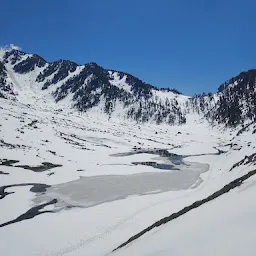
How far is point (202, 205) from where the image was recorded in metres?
18.5

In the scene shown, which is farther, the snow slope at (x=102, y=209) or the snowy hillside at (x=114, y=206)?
the snow slope at (x=102, y=209)

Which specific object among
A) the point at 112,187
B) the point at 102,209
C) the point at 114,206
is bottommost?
the point at 102,209

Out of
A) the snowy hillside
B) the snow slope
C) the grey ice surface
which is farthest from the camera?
the grey ice surface

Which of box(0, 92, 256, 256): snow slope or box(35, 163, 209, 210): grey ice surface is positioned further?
box(35, 163, 209, 210): grey ice surface

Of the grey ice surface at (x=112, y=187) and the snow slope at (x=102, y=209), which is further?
the grey ice surface at (x=112, y=187)

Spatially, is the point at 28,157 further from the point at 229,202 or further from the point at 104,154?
the point at 229,202

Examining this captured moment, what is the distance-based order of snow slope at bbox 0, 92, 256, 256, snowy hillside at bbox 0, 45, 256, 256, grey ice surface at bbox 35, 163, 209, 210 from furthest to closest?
grey ice surface at bbox 35, 163, 209, 210 → snow slope at bbox 0, 92, 256, 256 → snowy hillside at bbox 0, 45, 256, 256

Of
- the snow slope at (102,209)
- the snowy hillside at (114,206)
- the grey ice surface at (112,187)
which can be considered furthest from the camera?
the grey ice surface at (112,187)

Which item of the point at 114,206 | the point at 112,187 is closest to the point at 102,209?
the point at 114,206

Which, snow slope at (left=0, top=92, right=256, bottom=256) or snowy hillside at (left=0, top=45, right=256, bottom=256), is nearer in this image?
snowy hillside at (left=0, top=45, right=256, bottom=256)

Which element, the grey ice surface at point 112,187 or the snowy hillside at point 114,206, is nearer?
the snowy hillside at point 114,206

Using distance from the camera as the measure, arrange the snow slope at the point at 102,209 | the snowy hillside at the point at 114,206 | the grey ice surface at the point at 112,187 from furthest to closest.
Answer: the grey ice surface at the point at 112,187
the snow slope at the point at 102,209
the snowy hillside at the point at 114,206

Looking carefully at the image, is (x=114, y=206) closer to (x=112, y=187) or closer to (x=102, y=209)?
(x=102, y=209)

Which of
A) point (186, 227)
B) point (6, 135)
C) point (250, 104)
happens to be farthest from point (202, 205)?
point (250, 104)
